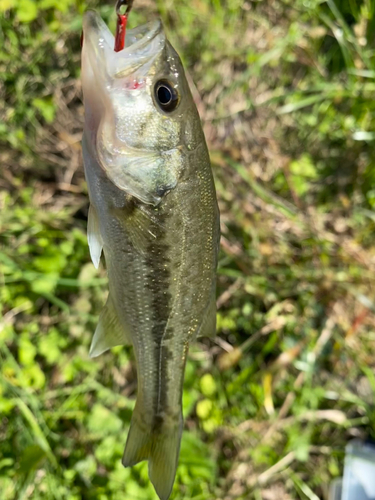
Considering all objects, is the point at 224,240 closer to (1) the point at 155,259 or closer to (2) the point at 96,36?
(1) the point at 155,259

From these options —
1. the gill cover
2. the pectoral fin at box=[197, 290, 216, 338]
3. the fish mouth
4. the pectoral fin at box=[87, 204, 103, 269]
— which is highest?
the fish mouth

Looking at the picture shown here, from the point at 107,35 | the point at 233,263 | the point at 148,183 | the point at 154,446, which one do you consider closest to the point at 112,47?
the point at 107,35

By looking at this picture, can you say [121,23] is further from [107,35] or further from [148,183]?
[148,183]

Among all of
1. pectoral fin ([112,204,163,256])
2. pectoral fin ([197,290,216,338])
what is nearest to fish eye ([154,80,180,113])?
pectoral fin ([112,204,163,256])

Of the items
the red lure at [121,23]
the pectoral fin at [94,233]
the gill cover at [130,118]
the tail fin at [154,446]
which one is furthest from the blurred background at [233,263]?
the red lure at [121,23]

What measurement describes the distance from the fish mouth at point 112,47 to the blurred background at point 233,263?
4.83 ft

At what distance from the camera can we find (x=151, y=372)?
4.99 feet

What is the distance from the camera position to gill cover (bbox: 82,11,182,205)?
1260 millimetres

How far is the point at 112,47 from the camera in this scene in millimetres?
1248

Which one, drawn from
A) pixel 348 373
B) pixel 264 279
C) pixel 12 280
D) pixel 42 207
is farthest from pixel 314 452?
pixel 42 207

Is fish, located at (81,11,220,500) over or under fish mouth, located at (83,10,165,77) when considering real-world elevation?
under

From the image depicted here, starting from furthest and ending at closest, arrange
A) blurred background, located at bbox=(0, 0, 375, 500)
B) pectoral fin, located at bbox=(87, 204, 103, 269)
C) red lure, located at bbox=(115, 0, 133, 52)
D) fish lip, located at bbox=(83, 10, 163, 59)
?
1. blurred background, located at bbox=(0, 0, 375, 500)
2. pectoral fin, located at bbox=(87, 204, 103, 269)
3. fish lip, located at bbox=(83, 10, 163, 59)
4. red lure, located at bbox=(115, 0, 133, 52)

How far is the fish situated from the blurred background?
1.13 metres

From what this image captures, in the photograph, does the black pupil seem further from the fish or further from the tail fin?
the tail fin
